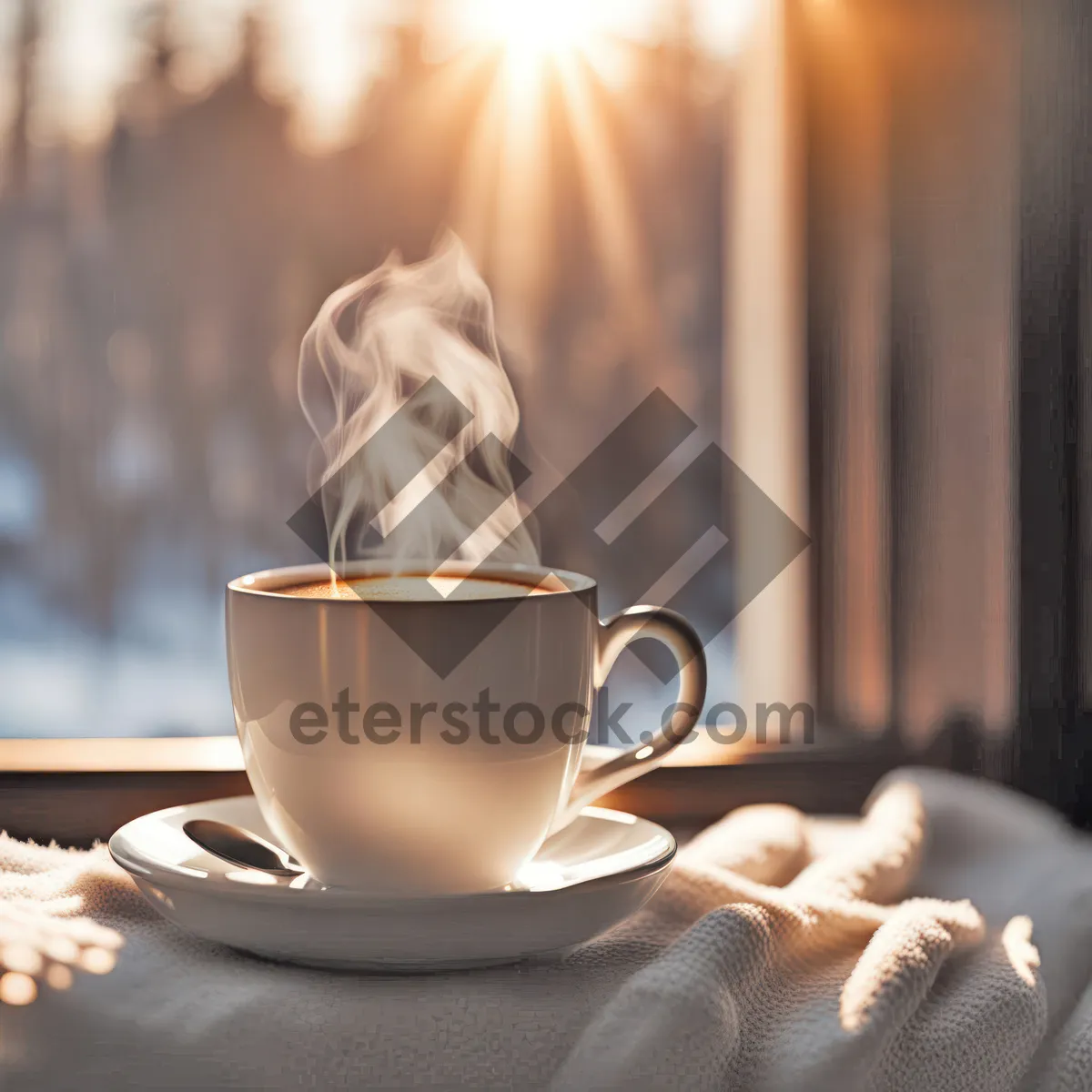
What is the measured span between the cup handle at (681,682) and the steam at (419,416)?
0.10m

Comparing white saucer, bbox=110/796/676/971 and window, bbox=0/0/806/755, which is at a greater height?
window, bbox=0/0/806/755

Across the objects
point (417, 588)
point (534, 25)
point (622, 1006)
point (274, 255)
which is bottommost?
point (622, 1006)

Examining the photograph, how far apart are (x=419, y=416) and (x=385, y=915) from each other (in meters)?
0.30

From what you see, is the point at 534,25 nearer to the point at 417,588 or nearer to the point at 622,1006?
the point at 417,588

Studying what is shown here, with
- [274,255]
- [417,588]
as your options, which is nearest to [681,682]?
[417,588]

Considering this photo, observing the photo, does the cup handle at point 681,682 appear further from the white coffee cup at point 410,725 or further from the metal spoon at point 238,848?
the metal spoon at point 238,848

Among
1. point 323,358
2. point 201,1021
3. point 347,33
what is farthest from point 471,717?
point 347,33

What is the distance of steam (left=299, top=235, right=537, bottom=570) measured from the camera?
0.62m

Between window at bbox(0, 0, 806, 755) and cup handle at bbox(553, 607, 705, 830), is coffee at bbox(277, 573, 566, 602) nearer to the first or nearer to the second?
cup handle at bbox(553, 607, 705, 830)

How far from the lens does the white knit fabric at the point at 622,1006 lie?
0.40 meters

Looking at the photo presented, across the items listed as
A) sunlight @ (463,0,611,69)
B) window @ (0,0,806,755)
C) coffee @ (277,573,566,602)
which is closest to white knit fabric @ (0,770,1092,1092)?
coffee @ (277,573,566,602)

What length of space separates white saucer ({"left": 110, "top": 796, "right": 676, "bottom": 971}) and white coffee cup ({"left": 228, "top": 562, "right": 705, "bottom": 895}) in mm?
17

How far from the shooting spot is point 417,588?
1.80 feet

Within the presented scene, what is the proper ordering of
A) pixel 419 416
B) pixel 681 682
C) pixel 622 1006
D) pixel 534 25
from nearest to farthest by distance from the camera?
pixel 622 1006 < pixel 681 682 < pixel 419 416 < pixel 534 25
